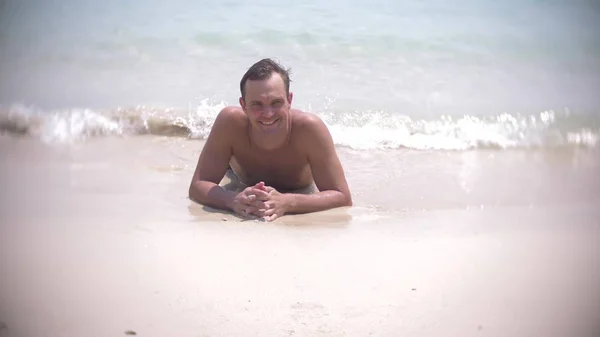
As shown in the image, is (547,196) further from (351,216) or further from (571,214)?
(351,216)

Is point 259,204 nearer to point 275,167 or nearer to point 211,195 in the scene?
point 211,195

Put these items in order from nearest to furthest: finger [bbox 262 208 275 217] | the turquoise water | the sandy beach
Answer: the sandy beach → finger [bbox 262 208 275 217] → the turquoise water

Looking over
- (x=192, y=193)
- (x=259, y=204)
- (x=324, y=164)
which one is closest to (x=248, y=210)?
(x=259, y=204)

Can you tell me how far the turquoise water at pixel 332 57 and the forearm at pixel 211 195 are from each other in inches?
102

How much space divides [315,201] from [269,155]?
59 cm

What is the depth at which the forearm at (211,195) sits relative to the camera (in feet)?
14.3

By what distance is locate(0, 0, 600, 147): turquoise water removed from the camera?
293 inches

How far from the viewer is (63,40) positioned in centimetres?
990

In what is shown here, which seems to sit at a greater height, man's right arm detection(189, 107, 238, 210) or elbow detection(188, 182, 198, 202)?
man's right arm detection(189, 107, 238, 210)

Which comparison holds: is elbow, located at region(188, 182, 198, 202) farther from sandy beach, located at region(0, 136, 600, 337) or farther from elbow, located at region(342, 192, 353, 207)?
elbow, located at region(342, 192, 353, 207)

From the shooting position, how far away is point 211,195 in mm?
4441

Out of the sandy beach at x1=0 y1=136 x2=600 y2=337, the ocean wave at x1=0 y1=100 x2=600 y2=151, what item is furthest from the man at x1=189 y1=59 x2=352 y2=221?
the ocean wave at x1=0 y1=100 x2=600 y2=151

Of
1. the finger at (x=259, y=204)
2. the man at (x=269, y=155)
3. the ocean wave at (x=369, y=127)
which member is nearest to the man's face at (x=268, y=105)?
the man at (x=269, y=155)

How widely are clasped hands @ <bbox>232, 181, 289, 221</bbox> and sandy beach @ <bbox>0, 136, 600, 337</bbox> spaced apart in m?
0.11
